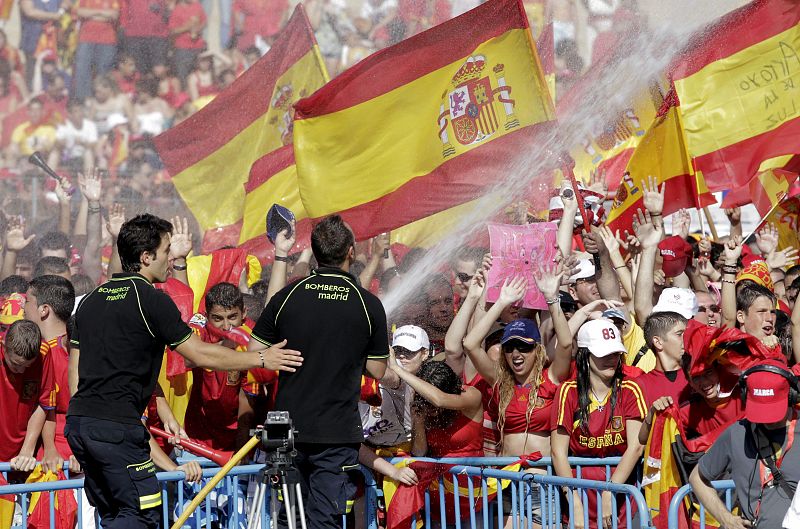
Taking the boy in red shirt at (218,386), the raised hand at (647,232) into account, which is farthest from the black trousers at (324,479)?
the raised hand at (647,232)

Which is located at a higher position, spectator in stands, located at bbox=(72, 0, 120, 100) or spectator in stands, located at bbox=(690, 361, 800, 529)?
spectator in stands, located at bbox=(72, 0, 120, 100)

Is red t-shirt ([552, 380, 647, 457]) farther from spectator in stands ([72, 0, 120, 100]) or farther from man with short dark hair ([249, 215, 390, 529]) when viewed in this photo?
spectator in stands ([72, 0, 120, 100])

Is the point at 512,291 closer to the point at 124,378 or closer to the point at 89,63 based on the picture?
the point at 124,378

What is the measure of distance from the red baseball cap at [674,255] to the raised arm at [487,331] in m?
1.95

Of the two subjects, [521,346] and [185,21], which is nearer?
[521,346]

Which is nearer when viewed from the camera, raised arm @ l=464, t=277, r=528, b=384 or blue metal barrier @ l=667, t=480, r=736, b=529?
blue metal barrier @ l=667, t=480, r=736, b=529

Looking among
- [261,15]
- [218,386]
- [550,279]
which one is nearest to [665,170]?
[550,279]

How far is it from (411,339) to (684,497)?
2.03 meters

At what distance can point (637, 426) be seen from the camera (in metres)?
6.14

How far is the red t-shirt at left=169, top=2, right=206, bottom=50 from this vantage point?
63.8 ft

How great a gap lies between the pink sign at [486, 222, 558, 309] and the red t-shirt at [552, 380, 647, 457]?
105cm

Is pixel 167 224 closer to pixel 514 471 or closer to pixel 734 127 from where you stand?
pixel 514 471

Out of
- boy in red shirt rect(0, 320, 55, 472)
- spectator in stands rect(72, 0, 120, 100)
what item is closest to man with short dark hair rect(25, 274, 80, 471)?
boy in red shirt rect(0, 320, 55, 472)

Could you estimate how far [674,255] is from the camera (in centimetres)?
851
